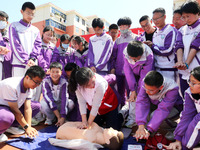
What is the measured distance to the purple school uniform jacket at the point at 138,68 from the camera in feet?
8.30

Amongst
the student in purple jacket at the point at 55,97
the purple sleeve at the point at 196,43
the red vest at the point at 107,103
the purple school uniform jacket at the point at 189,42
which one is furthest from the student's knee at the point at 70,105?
the purple sleeve at the point at 196,43

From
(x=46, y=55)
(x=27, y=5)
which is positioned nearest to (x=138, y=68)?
(x=46, y=55)

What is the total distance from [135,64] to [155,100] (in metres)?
0.64

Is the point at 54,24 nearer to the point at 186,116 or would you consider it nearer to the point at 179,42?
the point at 179,42

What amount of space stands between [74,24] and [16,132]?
29.0 meters

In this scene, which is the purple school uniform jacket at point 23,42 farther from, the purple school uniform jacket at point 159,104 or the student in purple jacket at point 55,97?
the purple school uniform jacket at point 159,104

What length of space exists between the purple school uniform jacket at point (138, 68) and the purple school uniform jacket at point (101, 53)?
81 centimetres

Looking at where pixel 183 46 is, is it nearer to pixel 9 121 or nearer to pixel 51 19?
pixel 9 121

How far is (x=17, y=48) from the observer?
313cm

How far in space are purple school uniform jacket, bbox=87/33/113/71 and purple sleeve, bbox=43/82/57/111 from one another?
0.99 metres

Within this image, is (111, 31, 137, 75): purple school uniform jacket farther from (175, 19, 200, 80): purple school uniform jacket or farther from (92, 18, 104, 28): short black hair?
(175, 19, 200, 80): purple school uniform jacket

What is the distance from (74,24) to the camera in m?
29.5

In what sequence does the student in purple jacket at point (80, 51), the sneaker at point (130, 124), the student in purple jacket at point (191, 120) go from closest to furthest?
the student in purple jacket at point (191, 120), the sneaker at point (130, 124), the student in purple jacket at point (80, 51)

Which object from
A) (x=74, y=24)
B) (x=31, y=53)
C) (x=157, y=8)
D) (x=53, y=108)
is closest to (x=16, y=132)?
(x=53, y=108)
